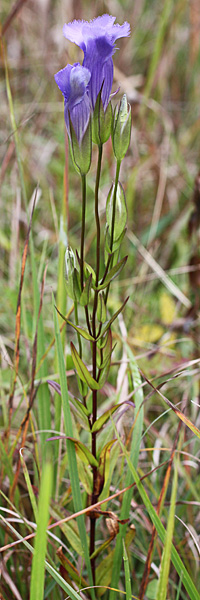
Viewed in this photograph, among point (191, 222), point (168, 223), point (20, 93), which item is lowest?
point (191, 222)

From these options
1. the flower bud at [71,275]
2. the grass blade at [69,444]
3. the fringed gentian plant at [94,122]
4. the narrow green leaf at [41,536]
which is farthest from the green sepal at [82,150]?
the narrow green leaf at [41,536]

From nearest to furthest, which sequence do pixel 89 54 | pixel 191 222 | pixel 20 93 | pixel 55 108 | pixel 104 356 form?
pixel 89 54
pixel 104 356
pixel 191 222
pixel 55 108
pixel 20 93

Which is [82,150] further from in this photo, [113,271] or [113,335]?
[113,335]

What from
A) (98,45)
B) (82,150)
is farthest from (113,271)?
(98,45)

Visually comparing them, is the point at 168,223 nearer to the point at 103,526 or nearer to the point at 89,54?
the point at 103,526

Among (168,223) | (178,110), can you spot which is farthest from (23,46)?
(168,223)

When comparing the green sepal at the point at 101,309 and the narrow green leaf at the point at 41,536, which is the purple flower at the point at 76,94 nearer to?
the green sepal at the point at 101,309
